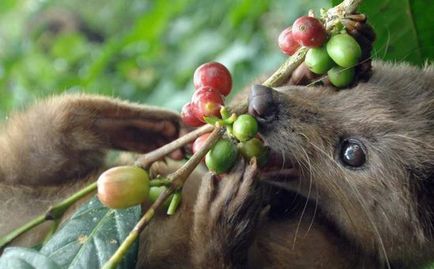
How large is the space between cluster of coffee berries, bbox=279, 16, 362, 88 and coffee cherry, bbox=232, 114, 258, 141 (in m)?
0.31

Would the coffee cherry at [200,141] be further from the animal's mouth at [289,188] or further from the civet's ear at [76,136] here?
the civet's ear at [76,136]

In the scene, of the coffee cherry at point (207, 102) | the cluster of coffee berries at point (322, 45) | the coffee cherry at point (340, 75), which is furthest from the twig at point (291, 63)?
the coffee cherry at point (207, 102)

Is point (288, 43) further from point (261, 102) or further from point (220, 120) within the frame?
point (220, 120)

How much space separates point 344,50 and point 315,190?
0.76 metres

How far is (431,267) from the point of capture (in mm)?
2906

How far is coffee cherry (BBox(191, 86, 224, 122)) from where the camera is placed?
228 centimetres

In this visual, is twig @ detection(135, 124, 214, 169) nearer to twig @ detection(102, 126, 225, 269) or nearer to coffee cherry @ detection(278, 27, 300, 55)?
twig @ detection(102, 126, 225, 269)

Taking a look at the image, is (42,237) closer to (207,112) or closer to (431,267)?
(207,112)

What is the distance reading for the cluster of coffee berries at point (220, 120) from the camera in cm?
226

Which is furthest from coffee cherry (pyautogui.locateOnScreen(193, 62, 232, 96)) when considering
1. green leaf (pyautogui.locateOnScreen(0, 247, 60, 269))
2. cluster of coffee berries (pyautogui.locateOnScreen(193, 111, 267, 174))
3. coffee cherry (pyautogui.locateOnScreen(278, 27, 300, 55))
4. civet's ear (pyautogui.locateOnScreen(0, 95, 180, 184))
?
civet's ear (pyautogui.locateOnScreen(0, 95, 180, 184))

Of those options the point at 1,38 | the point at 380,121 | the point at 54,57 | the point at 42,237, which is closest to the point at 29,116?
the point at 42,237

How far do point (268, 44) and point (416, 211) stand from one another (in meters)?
2.60

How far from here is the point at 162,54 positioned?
6.68 meters

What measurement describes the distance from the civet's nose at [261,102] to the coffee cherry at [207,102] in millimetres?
134
